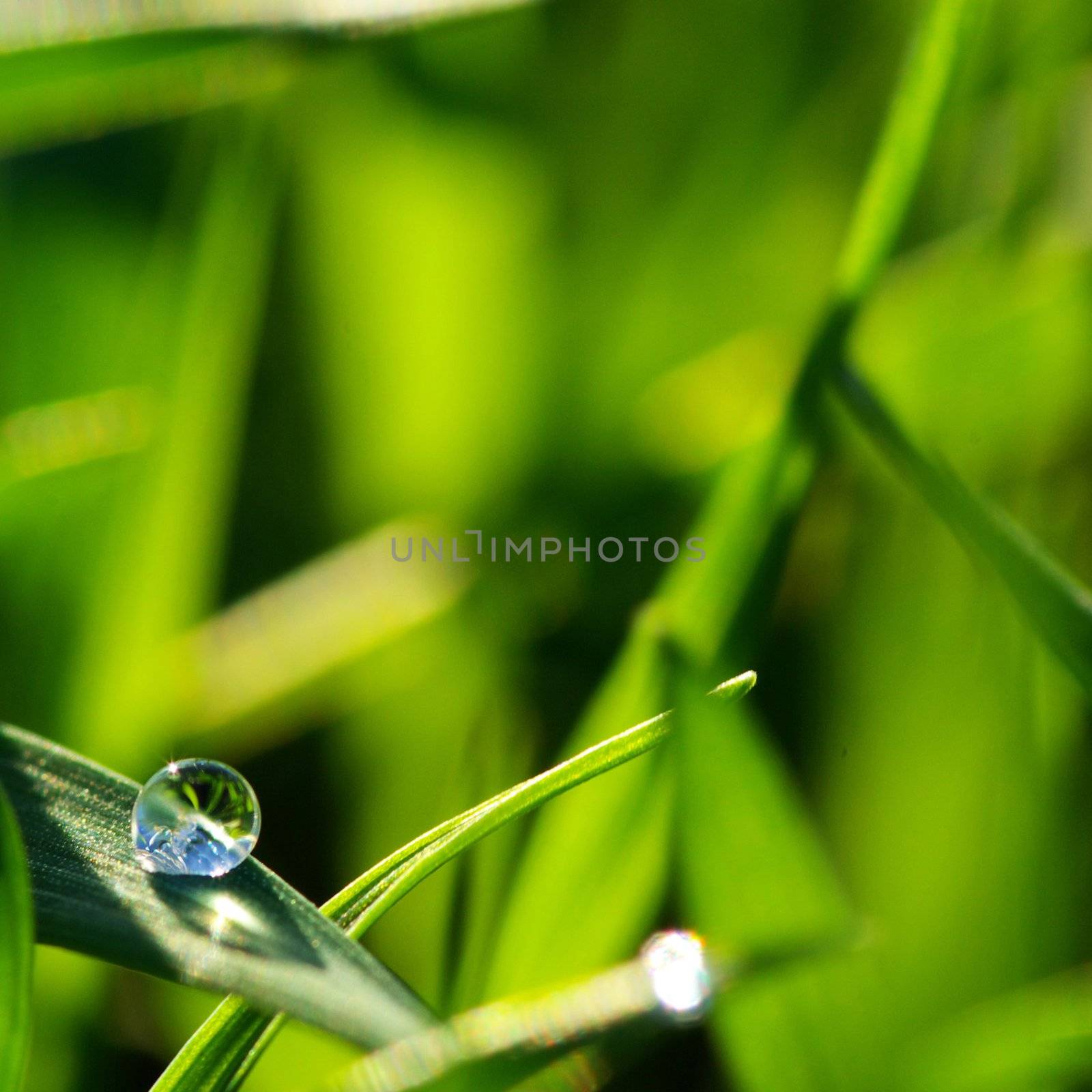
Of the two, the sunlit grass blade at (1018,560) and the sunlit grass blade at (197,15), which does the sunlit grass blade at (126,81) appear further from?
the sunlit grass blade at (1018,560)

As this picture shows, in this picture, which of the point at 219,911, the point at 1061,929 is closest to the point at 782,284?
the point at 1061,929

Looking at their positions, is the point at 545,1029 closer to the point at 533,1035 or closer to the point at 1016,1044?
the point at 533,1035

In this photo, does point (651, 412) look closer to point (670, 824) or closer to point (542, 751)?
point (542, 751)

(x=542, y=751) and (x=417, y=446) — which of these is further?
(x=417, y=446)

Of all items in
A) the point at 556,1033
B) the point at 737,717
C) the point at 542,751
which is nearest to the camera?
the point at 556,1033

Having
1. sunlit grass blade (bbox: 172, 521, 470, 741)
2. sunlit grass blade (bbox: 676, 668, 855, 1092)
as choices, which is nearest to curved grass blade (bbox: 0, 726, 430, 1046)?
sunlit grass blade (bbox: 676, 668, 855, 1092)

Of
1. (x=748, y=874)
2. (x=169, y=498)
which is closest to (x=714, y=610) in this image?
(x=748, y=874)

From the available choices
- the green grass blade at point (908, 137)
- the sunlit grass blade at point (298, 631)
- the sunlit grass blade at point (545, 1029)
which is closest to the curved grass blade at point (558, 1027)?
the sunlit grass blade at point (545, 1029)

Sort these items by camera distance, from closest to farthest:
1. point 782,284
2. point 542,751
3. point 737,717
→ 1. point 737,717
2. point 542,751
3. point 782,284
